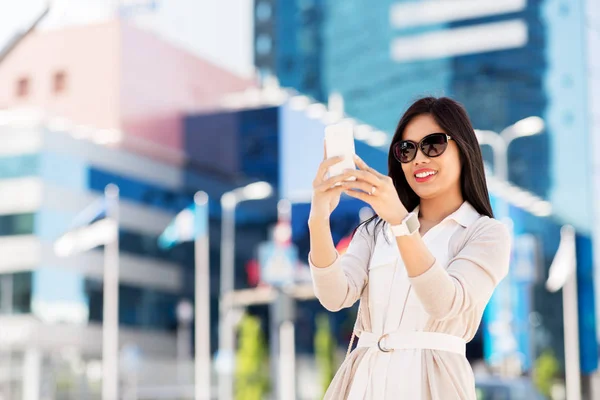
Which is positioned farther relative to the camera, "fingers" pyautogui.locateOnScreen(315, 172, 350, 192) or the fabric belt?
the fabric belt

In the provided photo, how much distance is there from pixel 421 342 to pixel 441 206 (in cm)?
42

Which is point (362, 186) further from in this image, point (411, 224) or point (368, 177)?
point (411, 224)

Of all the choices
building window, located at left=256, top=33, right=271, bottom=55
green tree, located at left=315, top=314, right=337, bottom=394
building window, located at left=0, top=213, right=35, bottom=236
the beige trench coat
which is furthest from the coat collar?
building window, located at left=256, top=33, right=271, bottom=55

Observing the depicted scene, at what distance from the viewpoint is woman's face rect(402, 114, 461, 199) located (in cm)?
293

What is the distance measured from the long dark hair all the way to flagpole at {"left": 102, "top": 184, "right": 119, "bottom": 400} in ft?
112

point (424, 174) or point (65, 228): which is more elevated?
point (65, 228)

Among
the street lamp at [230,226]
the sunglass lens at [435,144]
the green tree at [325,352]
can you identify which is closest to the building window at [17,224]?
the street lamp at [230,226]

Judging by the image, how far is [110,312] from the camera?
45.4m

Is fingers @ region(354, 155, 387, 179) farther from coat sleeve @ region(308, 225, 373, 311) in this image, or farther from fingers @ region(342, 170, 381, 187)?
coat sleeve @ region(308, 225, 373, 311)

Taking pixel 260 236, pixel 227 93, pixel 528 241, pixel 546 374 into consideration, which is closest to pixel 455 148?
pixel 528 241

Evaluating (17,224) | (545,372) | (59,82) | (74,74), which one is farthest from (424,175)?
(59,82)

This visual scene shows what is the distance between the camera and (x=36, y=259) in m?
48.2

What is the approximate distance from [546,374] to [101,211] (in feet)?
71.1

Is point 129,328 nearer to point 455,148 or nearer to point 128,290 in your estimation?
point 128,290
